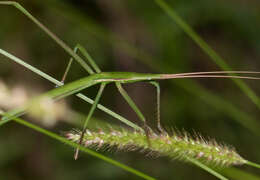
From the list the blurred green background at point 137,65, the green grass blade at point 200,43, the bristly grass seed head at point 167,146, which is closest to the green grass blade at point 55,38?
the green grass blade at point 200,43

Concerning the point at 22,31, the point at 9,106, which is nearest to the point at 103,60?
the point at 22,31

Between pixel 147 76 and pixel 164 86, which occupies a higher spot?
pixel 164 86

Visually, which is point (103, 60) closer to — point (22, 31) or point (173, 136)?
point (22, 31)

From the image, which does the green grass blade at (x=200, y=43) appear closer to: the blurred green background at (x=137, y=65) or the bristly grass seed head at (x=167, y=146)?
the bristly grass seed head at (x=167, y=146)

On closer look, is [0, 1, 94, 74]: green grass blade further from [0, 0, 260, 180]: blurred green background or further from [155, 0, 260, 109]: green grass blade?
[0, 0, 260, 180]: blurred green background

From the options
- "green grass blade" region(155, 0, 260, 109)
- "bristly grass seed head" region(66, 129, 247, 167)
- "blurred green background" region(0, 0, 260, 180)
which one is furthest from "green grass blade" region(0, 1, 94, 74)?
"blurred green background" region(0, 0, 260, 180)
